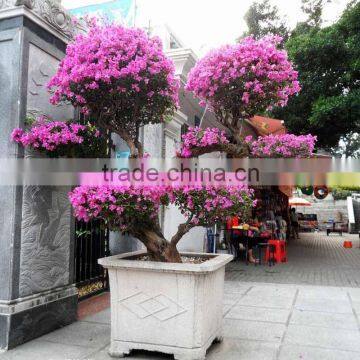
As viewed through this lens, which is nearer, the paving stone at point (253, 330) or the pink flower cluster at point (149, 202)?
the pink flower cluster at point (149, 202)

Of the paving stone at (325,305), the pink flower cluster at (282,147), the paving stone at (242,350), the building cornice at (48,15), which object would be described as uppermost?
the building cornice at (48,15)

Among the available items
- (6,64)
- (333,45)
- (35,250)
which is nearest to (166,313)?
(35,250)

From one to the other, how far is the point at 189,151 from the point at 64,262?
2.06 m

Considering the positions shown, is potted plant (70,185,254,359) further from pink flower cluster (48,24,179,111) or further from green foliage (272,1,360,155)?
green foliage (272,1,360,155)

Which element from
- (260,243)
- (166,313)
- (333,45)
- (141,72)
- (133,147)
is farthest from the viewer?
(333,45)

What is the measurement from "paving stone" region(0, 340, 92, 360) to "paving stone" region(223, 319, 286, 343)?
166 centimetres

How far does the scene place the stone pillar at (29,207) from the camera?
4.38 metres

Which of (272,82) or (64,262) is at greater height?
(272,82)

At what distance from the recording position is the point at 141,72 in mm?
4293

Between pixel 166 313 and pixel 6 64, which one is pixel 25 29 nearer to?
pixel 6 64

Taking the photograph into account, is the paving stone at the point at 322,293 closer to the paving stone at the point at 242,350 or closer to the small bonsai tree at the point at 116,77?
Answer: the paving stone at the point at 242,350

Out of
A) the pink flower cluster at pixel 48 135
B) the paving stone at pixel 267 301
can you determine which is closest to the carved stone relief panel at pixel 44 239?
the pink flower cluster at pixel 48 135

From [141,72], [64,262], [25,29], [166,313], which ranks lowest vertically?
[166,313]

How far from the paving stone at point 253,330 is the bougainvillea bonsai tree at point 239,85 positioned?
2120 millimetres
